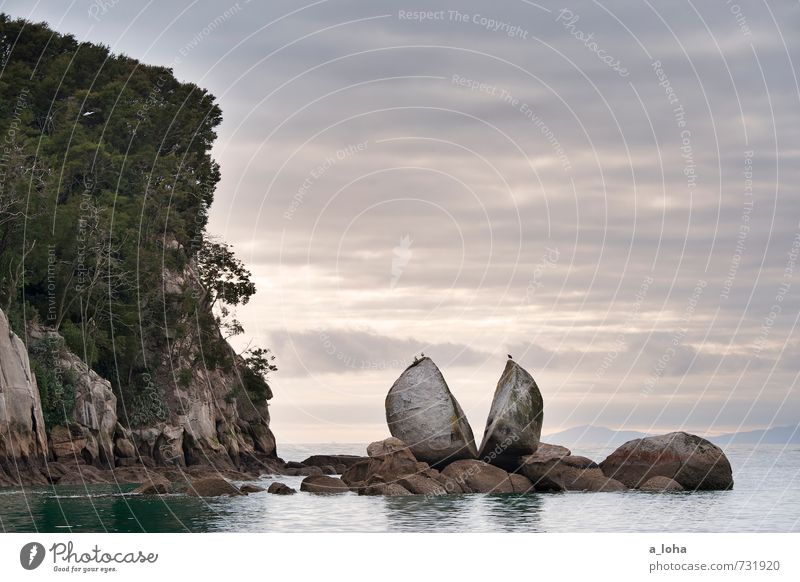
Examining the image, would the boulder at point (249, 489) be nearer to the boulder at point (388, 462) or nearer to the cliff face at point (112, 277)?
the boulder at point (388, 462)

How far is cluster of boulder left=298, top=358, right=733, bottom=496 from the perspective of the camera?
2179 inches

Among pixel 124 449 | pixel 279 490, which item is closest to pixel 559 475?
pixel 279 490

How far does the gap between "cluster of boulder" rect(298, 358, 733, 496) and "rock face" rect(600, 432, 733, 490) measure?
2.0 inches

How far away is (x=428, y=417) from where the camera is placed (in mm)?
57062

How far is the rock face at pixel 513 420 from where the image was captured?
56469mm

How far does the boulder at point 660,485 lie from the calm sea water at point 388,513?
0.55 metres

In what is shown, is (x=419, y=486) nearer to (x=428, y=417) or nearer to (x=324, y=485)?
(x=428, y=417)

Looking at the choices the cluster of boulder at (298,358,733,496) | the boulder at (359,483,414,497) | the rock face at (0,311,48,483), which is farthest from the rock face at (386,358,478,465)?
the rock face at (0,311,48,483)

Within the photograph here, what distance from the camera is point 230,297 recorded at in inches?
3268

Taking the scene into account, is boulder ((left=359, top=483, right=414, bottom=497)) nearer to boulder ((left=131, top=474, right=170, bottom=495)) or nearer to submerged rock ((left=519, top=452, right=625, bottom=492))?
submerged rock ((left=519, top=452, right=625, bottom=492))
